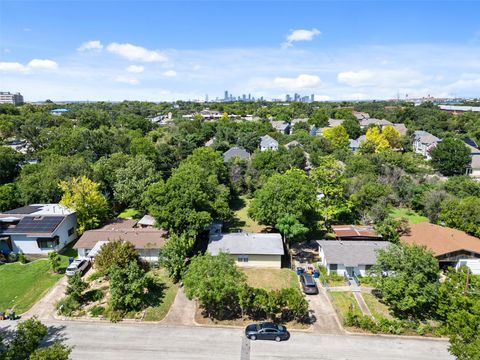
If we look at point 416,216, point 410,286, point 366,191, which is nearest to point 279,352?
point 410,286

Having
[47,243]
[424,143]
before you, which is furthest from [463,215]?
[424,143]

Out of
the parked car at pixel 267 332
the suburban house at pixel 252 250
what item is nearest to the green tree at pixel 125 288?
the suburban house at pixel 252 250

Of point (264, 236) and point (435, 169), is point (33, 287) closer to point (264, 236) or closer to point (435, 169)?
point (264, 236)

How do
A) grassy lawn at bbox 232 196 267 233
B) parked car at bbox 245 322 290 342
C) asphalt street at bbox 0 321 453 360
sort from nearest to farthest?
asphalt street at bbox 0 321 453 360 → parked car at bbox 245 322 290 342 → grassy lawn at bbox 232 196 267 233

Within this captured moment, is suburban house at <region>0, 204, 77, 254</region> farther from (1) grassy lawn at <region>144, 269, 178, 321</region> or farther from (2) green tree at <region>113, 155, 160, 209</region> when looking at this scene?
(1) grassy lawn at <region>144, 269, 178, 321</region>

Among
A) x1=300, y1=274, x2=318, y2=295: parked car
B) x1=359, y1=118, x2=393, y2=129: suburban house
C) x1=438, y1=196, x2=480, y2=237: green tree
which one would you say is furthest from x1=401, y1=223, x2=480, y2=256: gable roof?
x1=359, y1=118, x2=393, y2=129: suburban house

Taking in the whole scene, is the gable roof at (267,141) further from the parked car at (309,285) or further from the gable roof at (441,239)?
the parked car at (309,285)
